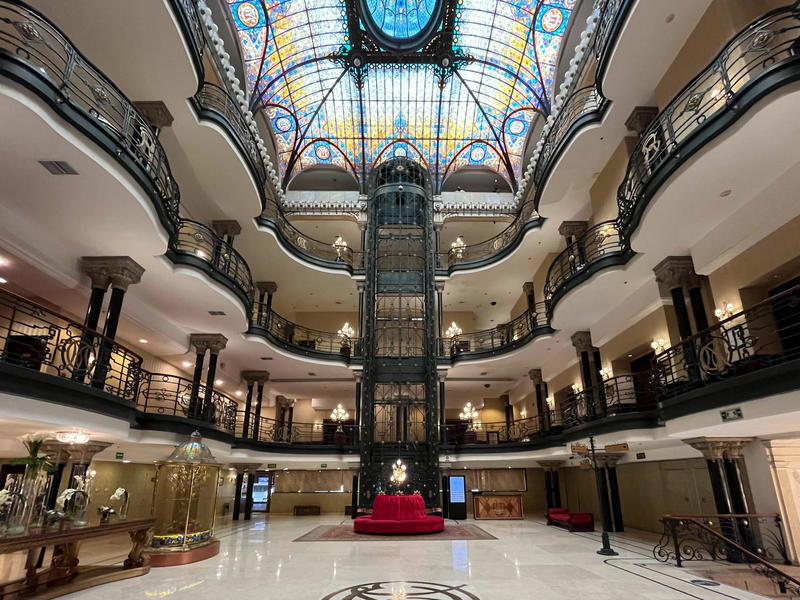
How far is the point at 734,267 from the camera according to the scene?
9633mm

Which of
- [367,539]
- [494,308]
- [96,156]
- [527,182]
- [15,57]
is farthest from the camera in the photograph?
[494,308]

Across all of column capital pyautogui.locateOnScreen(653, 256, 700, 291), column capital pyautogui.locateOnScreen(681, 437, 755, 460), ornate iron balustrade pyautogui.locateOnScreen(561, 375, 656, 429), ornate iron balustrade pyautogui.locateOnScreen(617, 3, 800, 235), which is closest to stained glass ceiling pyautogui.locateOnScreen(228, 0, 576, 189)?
ornate iron balustrade pyautogui.locateOnScreen(617, 3, 800, 235)

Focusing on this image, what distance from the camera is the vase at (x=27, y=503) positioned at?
629 cm

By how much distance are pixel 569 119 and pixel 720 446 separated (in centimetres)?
1043

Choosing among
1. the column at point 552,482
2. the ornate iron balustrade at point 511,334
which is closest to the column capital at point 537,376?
the ornate iron balustrade at point 511,334

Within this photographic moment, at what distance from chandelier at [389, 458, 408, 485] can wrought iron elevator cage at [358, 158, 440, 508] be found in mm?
278

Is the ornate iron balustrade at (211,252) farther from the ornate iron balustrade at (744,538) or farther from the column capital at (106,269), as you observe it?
the ornate iron balustrade at (744,538)

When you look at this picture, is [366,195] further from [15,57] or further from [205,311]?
[15,57]

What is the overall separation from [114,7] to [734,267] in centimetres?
1334

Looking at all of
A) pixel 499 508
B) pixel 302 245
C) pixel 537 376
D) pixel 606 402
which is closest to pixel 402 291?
pixel 302 245

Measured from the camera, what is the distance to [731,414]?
721cm

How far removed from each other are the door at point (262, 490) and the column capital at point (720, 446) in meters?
19.7

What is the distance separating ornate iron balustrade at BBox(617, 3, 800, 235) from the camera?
6137 mm

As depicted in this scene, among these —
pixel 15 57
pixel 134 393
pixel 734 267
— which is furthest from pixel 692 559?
pixel 15 57
